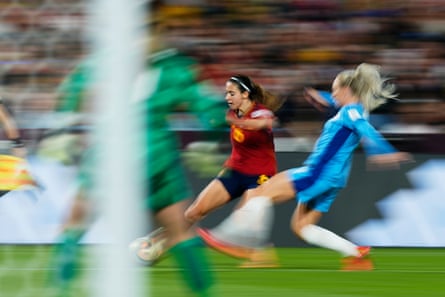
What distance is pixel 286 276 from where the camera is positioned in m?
8.18

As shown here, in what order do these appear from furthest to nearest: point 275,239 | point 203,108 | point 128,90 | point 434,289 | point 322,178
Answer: point 275,239 → point 322,178 → point 434,289 → point 203,108 → point 128,90

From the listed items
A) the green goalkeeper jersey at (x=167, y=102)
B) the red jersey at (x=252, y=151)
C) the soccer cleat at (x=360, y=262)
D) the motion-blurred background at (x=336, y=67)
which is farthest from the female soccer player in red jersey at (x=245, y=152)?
the green goalkeeper jersey at (x=167, y=102)

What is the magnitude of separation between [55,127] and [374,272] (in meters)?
4.00

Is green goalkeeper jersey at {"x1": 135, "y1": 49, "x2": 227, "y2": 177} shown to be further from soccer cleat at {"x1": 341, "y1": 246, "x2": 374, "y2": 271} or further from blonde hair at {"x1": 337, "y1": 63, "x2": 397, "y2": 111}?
soccer cleat at {"x1": 341, "y1": 246, "x2": 374, "y2": 271}

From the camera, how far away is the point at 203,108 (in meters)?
5.04

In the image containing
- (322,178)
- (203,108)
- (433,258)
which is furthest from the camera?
(433,258)

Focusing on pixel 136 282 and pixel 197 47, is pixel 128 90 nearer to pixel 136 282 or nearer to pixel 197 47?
pixel 136 282

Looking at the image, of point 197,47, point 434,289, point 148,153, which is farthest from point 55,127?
point 197,47

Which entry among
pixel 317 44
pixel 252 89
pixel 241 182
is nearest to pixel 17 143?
pixel 241 182

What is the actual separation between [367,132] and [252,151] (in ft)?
3.99

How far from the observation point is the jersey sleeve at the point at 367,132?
8012mm

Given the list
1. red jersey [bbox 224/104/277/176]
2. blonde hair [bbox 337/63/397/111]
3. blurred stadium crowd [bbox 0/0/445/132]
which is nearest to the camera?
blonde hair [bbox 337/63/397/111]

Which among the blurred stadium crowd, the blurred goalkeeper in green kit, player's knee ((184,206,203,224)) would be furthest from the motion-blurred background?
the blurred goalkeeper in green kit

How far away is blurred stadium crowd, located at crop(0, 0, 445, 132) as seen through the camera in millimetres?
11352
